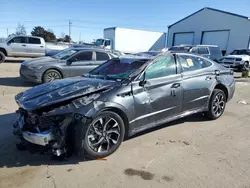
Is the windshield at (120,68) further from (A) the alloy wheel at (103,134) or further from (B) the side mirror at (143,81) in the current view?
(A) the alloy wheel at (103,134)

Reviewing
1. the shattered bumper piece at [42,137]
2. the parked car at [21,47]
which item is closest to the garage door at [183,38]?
the parked car at [21,47]

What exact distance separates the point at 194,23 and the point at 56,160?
99.8ft

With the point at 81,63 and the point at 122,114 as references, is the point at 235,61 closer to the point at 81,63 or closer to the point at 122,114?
the point at 81,63

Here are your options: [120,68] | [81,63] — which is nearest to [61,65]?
[81,63]

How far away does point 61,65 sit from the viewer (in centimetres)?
794

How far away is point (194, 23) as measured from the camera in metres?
29.5

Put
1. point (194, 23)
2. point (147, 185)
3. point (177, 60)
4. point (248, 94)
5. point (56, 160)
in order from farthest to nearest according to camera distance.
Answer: point (194, 23)
point (248, 94)
point (177, 60)
point (56, 160)
point (147, 185)

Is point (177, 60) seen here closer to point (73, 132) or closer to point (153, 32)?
point (73, 132)

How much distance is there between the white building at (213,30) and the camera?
80.6ft

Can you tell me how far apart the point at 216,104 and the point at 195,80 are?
1.02 metres

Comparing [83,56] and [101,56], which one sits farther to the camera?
[101,56]

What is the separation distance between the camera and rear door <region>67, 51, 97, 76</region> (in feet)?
26.5

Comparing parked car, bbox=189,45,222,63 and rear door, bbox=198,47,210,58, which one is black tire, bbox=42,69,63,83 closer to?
parked car, bbox=189,45,222,63

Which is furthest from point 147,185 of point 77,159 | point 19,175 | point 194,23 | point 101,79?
point 194,23
